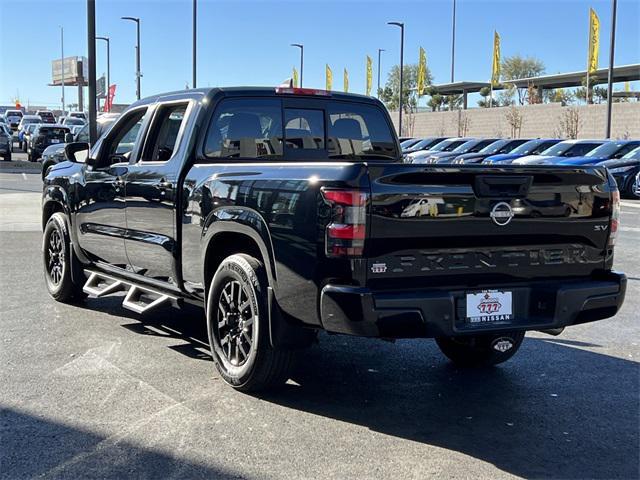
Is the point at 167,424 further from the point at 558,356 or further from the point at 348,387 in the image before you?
the point at 558,356

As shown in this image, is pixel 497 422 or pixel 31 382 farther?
pixel 31 382

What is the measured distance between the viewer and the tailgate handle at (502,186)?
4270mm

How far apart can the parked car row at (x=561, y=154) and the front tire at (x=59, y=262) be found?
11.1 meters

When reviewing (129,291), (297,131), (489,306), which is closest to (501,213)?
(489,306)

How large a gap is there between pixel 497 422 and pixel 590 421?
0.55 meters

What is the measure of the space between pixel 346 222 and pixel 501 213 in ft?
3.04

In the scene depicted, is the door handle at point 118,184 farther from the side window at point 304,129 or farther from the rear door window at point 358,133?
the rear door window at point 358,133

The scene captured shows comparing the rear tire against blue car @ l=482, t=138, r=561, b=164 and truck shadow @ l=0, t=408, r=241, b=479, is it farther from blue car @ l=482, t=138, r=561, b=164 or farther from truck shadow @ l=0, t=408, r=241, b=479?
blue car @ l=482, t=138, r=561, b=164

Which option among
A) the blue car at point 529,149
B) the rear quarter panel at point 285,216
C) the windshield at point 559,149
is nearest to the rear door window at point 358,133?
the rear quarter panel at point 285,216

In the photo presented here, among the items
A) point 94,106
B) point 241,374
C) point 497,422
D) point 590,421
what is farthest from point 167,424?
point 94,106

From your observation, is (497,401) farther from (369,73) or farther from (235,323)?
(369,73)

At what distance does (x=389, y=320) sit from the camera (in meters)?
4.07

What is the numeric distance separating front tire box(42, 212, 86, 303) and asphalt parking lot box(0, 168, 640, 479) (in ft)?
1.94

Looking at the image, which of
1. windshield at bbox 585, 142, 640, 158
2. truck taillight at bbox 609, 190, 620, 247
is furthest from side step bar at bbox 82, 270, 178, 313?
windshield at bbox 585, 142, 640, 158
